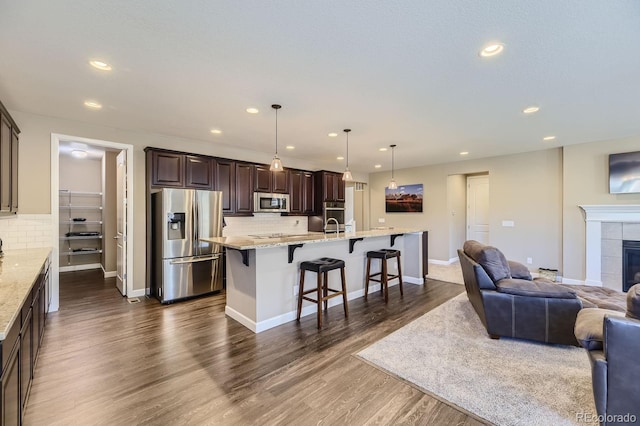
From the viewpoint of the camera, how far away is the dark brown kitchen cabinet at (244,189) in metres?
5.25

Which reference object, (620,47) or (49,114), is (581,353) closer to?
(620,47)

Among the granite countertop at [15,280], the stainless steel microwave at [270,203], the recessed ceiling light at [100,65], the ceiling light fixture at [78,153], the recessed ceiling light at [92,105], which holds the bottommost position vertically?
the granite countertop at [15,280]

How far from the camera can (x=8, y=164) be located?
9.98 feet

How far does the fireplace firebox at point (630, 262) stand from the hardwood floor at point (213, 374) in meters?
3.97

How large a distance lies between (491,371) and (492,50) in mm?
2604

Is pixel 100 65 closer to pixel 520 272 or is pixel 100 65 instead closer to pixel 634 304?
pixel 634 304

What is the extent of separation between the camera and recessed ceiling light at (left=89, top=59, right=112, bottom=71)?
7.81 feet

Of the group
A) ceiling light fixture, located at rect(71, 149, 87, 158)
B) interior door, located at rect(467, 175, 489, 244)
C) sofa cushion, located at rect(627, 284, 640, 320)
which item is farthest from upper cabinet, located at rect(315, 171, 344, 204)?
sofa cushion, located at rect(627, 284, 640, 320)

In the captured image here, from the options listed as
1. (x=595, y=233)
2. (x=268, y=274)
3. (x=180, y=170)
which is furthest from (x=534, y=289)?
(x=180, y=170)

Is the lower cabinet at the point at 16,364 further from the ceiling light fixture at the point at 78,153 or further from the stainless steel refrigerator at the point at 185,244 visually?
the ceiling light fixture at the point at 78,153

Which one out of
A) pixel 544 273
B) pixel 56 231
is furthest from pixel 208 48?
pixel 544 273

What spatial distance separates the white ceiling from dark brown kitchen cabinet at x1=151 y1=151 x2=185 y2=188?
47 centimetres

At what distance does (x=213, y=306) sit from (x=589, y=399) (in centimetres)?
398

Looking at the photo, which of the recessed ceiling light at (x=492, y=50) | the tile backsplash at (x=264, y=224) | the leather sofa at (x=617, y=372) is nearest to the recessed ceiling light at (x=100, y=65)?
the recessed ceiling light at (x=492, y=50)
